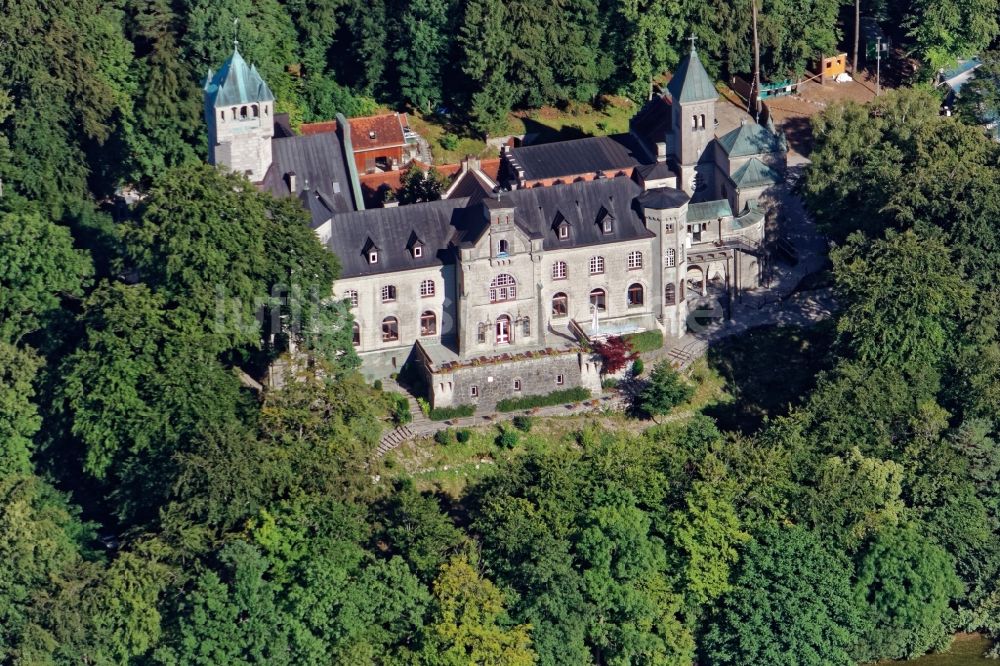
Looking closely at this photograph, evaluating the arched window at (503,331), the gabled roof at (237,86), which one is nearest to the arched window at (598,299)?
the arched window at (503,331)

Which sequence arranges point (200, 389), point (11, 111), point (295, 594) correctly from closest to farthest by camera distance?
point (295, 594), point (200, 389), point (11, 111)

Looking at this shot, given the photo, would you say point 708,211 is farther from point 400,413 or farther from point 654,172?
point 400,413

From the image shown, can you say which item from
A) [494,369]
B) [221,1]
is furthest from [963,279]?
[221,1]

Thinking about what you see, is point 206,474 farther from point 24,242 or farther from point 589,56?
point 589,56

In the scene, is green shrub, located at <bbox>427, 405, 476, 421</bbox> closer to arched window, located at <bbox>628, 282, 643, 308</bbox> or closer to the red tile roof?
arched window, located at <bbox>628, 282, 643, 308</bbox>

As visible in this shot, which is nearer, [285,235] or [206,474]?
[206,474]

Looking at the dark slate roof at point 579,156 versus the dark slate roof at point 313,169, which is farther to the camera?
the dark slate roof at point 579,156

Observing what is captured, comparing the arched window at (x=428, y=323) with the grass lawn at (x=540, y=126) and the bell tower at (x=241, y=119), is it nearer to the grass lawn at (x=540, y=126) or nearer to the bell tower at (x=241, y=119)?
the bell tower at (x=241, y=119)
